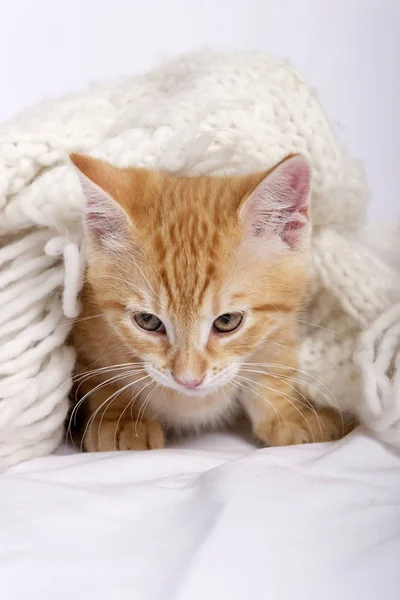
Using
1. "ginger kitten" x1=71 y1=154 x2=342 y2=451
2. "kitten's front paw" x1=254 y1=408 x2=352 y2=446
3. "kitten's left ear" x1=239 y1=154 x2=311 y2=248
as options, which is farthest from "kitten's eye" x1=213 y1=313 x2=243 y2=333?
"kitten's front paw" x1=254 y1=408 x2=352 y2=446

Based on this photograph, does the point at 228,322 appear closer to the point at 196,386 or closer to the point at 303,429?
the point at 196,386

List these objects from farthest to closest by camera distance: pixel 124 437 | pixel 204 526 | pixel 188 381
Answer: pixel 124 437 → pixel 188 381 → pixel 204 526

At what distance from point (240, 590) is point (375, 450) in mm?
417

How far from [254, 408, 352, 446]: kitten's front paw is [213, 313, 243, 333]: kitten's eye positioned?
241 mm

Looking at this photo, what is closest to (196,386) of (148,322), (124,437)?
(148,322)

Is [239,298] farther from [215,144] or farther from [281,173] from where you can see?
[215,144]

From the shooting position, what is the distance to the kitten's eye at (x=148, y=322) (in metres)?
1.12

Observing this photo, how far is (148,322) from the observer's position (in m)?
1.13

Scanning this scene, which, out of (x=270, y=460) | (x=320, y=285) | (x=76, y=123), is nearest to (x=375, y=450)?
(x=270, y=460)

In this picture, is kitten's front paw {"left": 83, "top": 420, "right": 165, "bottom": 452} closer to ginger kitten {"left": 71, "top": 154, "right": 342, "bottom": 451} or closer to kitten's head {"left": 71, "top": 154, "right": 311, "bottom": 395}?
ginger kitten {"left": 71, "top": 154, "right": 342, "bottom": 451}

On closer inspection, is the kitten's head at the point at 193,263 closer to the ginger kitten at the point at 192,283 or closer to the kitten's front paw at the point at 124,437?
the ginger kitten at the point at 192,283

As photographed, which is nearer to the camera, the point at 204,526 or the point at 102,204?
the point at 204,526

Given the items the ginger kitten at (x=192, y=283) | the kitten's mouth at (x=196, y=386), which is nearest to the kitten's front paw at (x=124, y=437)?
the ginger kitten at (x=192, y=283)

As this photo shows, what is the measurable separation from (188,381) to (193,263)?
18cm
